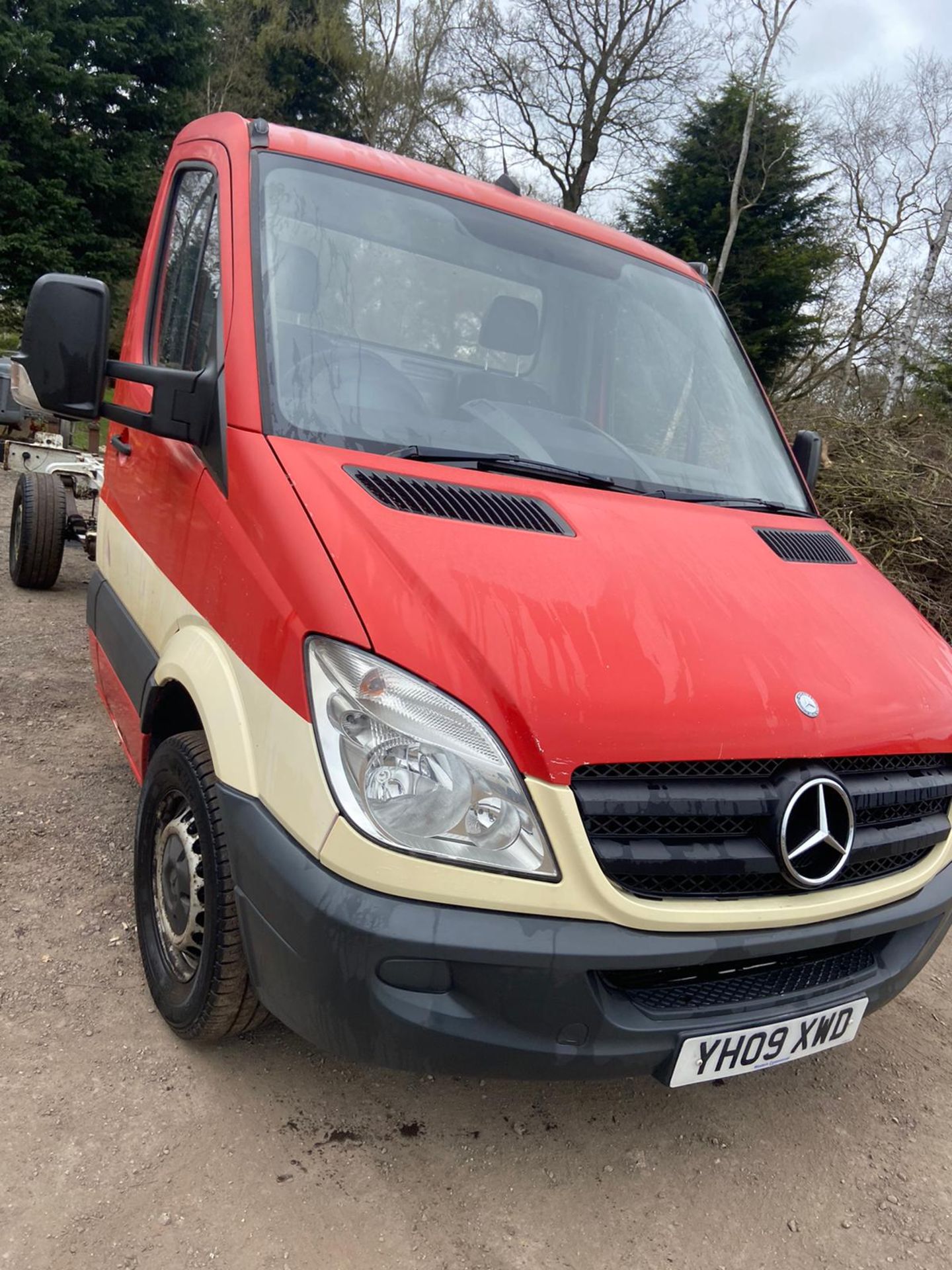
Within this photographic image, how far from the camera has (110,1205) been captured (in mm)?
1972

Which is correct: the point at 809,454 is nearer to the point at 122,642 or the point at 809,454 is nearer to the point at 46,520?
the point at 122,642

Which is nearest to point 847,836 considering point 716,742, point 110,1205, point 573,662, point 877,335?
point 716,742

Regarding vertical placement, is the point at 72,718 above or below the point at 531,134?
below

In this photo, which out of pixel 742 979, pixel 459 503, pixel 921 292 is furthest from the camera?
pixel 921 292

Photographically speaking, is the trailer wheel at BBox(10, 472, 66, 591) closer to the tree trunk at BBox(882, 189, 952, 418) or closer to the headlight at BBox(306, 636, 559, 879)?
the headlight at BBox(306, 636, 559, 879)

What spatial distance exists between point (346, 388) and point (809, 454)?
6.23 ft

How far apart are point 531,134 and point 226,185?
23.5m

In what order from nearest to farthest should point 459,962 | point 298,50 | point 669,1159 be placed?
point 459,962 < point 669,1159 < point 298,50

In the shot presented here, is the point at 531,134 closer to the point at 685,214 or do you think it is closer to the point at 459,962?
the point at 685,214

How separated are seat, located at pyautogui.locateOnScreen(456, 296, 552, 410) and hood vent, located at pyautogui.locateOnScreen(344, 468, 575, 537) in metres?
0.51

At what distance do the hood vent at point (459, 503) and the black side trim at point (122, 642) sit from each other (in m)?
0.94

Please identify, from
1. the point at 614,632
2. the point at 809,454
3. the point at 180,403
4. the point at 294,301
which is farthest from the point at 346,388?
the point at 809,454

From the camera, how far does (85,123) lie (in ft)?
69.8

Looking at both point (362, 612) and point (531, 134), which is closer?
point (362, 612)
